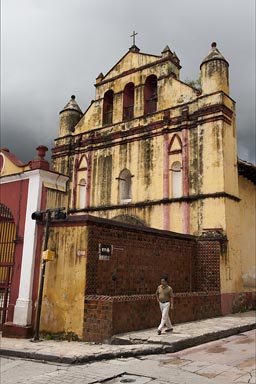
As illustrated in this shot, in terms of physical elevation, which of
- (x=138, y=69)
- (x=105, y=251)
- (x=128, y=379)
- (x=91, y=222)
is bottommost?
(x=128, y=379)

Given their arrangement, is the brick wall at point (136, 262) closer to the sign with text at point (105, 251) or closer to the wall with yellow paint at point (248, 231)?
the sign with text at point (105, 251)

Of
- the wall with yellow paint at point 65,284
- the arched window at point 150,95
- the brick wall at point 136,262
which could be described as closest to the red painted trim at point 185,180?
the brick wall at point 136,262

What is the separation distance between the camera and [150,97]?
19469mm

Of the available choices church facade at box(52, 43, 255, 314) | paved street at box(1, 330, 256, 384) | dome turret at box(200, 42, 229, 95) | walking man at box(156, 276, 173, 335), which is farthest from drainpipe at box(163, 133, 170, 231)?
paved street at box(1, 330, 256, 384)

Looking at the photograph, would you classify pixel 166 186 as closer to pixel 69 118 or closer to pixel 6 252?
pixel 6 252

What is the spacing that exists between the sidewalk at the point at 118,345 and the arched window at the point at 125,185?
28.1 ft

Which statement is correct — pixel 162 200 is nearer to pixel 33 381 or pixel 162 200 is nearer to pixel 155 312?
pixel 155 312

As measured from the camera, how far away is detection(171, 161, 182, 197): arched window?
16628 mm

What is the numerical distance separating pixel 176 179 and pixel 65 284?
8.09 meters

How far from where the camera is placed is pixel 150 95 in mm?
19547

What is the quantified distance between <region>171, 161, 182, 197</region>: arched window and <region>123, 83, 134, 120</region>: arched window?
4093mm

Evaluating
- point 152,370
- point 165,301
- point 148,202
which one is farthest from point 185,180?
point 152,370

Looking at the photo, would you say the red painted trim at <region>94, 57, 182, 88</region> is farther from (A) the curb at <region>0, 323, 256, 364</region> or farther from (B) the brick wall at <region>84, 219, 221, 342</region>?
(A) the curb at <region>0, 323, 256, 364</region>

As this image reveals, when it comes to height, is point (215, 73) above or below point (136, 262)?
above
